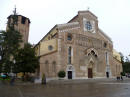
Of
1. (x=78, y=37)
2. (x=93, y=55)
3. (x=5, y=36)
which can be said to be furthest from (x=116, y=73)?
(x=5, y=36)

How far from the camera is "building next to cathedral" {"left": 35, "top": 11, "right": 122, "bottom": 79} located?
29.4 m

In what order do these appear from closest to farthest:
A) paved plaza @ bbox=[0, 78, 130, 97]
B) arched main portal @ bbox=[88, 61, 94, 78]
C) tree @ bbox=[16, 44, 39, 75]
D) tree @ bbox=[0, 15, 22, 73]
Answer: paved plaza @ bbox=[0, 78, 130, 97]
tree @ bbox=[0, 15, 22, 73]
tree @ bbox=[16, 44, 39, 75]
arched main portal @ bbox=[88, 61, 94, 78]

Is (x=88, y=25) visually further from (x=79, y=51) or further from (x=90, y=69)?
(x=90, y=69)

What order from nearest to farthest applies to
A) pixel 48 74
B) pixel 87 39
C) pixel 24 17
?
pixel 48 74
pixel 87 39
pixel 24 17

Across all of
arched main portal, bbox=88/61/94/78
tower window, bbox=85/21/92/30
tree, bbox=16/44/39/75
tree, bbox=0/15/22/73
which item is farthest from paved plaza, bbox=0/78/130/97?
tower window, bbox=85/21/92/30

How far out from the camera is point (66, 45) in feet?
99.3

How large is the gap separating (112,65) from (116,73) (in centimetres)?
303

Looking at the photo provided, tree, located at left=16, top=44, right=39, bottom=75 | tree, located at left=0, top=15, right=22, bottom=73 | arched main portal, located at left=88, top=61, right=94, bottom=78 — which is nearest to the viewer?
tree, located at left=0, top=15, right=22, bottom=73

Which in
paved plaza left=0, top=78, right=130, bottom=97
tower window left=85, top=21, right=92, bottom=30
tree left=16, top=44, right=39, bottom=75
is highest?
tower window left=85, top=21, right=92, bottom=30

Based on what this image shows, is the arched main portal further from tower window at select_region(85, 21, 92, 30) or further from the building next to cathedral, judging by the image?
tower window at select_region(85, 21, 92, 30)

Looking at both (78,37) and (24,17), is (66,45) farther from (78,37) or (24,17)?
(24,17)

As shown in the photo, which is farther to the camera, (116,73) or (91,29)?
(116,73)

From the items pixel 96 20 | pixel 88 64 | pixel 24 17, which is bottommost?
pixel 88 64

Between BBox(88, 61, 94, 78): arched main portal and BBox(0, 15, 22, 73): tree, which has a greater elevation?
BBox(0, 15, 22, 73): tree
